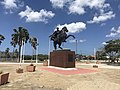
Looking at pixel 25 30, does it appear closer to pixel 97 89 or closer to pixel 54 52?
pixel 54 52

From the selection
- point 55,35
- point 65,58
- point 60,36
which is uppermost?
point 55,35

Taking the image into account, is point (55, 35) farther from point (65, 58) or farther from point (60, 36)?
point (65, 58)

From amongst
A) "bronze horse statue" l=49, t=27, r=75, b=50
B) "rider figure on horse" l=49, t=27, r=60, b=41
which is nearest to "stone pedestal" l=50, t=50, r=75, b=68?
"bronze horse statue" l=49, t=27, r=75, b=50

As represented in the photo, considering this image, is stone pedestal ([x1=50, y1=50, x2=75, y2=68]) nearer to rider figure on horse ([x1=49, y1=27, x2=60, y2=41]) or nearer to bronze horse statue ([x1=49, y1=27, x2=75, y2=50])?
bronze horse statue ([x1=49, y1=27, x2=75, y2=50])

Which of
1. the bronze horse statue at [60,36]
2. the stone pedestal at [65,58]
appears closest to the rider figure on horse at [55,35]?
the bronze horse statue at [60,36]

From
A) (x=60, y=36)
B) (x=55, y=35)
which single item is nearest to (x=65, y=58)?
(x=60, y=36)

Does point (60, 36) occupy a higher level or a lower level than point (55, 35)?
lower

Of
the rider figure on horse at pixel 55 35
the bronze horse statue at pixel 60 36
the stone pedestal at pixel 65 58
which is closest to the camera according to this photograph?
the stone pedestal at pixel 65 58

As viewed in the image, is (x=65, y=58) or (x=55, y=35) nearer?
(x=65, y=58)

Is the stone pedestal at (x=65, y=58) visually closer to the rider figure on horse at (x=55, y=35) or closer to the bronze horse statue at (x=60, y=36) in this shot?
the bronze horse statue at (x=60, y=36)

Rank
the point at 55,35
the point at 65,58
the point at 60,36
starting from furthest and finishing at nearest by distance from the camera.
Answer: the point at 55,35
the point at 60,36
the point at 65,58

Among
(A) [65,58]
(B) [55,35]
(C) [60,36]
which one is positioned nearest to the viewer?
(A) [65,58]

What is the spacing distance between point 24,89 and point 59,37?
69.8 ft

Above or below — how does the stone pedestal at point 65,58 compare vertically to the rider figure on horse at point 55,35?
below
